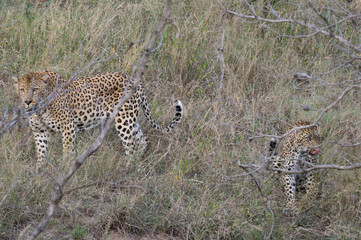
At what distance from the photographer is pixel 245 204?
4934 mm

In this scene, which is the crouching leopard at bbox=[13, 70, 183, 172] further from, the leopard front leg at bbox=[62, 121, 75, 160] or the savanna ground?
the savanna ground

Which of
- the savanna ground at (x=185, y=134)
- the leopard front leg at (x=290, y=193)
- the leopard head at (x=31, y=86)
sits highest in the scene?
the leopard head at (x=31, y=86)

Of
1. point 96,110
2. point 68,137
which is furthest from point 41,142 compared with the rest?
point 96,110

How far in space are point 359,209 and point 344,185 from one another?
318 millimetres

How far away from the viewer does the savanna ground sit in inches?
184

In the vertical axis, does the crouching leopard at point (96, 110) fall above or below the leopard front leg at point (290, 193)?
above

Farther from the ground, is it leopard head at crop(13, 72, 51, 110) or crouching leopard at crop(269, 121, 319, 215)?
Result: leopard head at crop(13, 72, 51, 110)

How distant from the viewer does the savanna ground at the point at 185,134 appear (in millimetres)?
4676

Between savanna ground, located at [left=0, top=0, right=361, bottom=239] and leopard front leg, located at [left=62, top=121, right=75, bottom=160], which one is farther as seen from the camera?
leopard front leg, located at [left=62, top=121, right=75, bottom=160]

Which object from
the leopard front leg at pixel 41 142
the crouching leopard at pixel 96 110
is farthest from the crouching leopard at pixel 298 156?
the leopard front leg at pixel 41 142

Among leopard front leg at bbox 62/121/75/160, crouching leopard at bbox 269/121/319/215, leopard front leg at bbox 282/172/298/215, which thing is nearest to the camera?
leopard front leg at bbox 282/172/298/215

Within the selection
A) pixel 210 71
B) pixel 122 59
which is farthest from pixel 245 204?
pixel 122 59

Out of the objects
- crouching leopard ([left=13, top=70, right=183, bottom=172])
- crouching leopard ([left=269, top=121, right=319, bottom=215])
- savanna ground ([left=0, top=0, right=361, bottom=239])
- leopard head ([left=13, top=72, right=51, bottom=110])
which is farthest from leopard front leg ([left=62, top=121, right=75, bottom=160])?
crouching leopard ([left=269, top=121, right=319, bottom=215])

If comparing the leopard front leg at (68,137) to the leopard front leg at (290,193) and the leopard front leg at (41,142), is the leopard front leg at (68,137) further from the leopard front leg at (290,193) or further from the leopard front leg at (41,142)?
the leopard front leg at (290,193)
